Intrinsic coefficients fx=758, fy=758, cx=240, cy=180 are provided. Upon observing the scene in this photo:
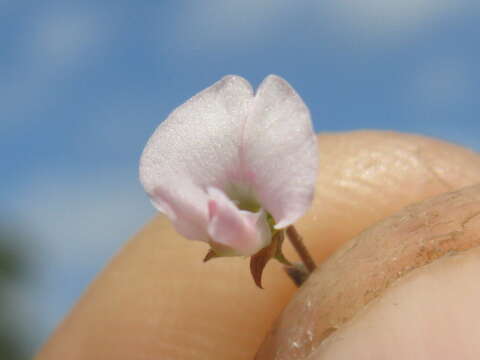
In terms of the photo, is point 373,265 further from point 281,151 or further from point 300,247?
point 281,151

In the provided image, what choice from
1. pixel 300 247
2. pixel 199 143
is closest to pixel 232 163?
pixel 199 143

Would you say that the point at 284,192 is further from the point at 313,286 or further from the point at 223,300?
the point at 223,300

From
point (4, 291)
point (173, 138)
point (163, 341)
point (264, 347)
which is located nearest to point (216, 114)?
point (173, 138)

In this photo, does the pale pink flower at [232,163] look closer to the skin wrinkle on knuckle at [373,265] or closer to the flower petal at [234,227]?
the flower petal at [234,227]

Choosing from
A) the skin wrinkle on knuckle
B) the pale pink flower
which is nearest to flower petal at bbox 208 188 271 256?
the pale pink flower

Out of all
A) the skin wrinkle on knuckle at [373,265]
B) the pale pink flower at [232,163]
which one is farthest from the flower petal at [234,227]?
the skin wrinkle on knuckle at [373,265]
